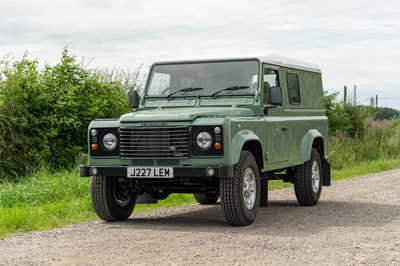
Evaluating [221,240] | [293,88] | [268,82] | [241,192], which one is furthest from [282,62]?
[221,240]

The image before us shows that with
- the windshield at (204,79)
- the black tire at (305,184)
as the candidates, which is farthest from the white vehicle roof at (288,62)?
the black tire at (305,184)

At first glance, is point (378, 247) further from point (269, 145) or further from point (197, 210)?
point (197, 210)

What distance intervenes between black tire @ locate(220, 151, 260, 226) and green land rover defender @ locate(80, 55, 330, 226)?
0.01 m

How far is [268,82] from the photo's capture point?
33.9ft

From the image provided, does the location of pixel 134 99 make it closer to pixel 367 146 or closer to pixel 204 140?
pixel 204 140

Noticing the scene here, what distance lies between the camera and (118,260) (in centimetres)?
677

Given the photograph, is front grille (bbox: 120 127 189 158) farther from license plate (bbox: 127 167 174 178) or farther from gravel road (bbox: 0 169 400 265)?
gravel road (bbox: 0 169 400 265)

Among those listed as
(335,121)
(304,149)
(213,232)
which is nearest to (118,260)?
(213,232)

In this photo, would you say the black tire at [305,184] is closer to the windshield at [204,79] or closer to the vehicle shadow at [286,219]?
the vehicle shadow at [286,219]

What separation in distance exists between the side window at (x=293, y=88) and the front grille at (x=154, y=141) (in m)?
3.01

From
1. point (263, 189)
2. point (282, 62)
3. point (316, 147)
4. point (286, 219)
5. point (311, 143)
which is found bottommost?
point (286, 219)

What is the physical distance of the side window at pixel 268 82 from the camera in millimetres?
10133

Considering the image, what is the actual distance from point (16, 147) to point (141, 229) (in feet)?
21.5

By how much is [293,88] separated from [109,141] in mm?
3555
